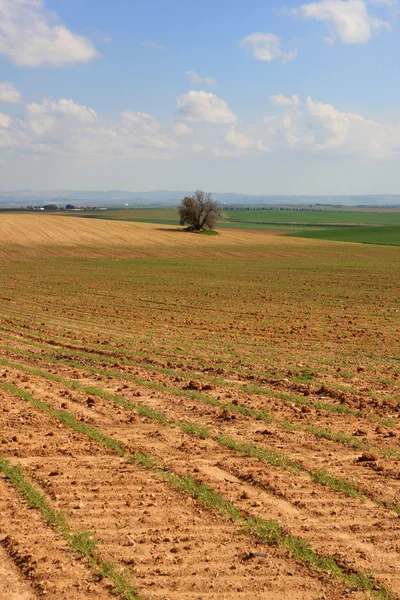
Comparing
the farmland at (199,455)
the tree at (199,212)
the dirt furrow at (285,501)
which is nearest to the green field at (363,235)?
the tree at (199,212)

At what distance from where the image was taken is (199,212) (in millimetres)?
97312

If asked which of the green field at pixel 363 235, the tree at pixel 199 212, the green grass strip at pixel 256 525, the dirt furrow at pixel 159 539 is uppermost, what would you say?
the tree at pixel 199 212

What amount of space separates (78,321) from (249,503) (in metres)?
16.6

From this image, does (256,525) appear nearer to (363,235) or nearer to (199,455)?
(199,455)

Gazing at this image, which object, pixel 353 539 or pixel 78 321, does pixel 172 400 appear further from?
pixel 78 321

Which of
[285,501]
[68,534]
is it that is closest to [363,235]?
[285,501]

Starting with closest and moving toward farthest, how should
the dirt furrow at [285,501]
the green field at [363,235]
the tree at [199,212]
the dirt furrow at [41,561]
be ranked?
the dirt furrow at [41,561], the dirt furrow at [285,501], the green field at [363,235], the tree at [199,212]

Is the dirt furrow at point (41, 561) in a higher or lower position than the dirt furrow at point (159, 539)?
higher

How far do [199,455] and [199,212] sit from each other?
291 ft

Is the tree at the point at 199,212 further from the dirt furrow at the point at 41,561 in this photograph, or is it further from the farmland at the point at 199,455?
the dirt furrow at the point at 41,561

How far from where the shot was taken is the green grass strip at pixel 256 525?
6.48 metres

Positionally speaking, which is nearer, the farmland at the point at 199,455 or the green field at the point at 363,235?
the farmland at the point at 199,455

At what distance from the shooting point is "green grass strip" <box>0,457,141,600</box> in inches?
252

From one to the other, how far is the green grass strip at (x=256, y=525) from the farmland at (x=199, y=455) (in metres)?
0.02
